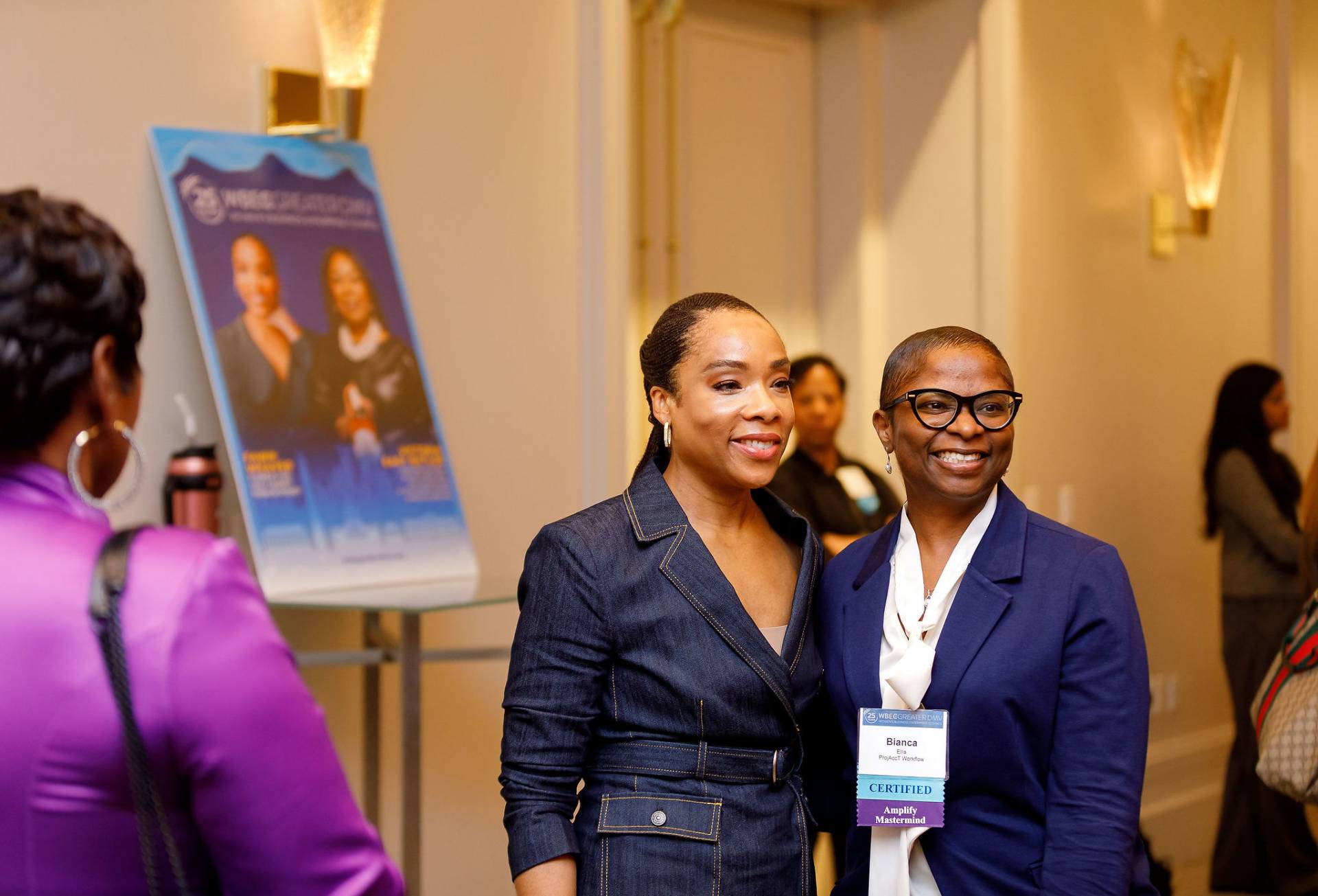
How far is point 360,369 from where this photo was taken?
3186 mm

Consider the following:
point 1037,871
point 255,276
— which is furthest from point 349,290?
point 1037,871

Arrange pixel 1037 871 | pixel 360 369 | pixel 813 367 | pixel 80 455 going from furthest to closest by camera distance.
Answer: pixel 813 367 → pixel 360 369 → pixel 1037 871 → pixel 80 455

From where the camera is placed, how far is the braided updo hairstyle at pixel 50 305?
1.08 m

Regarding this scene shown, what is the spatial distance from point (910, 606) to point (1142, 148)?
14.4 ft

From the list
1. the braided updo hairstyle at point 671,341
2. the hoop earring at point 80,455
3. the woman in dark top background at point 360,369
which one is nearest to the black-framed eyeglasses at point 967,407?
the braided updo hairstyle at point 671,341

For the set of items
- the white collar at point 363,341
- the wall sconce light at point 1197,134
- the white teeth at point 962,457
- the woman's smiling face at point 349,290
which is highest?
the wall sconce light at point 1197,134

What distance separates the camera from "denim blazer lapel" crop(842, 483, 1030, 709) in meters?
1.77

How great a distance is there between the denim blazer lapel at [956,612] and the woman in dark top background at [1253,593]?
10.7 feet

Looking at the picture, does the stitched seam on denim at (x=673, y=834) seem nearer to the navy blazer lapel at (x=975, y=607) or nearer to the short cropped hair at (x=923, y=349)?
the navy blazer lapel at (x=975, y=607)

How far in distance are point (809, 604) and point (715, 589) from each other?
160 millimetres

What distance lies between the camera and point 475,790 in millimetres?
3629

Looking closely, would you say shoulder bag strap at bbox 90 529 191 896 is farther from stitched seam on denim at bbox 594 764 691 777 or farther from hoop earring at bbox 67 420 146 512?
stitched seam on denim at bbox 594 764 691 777

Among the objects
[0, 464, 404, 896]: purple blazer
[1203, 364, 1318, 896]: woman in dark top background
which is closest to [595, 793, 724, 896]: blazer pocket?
[0, 464, 404, 896]: purple blazer

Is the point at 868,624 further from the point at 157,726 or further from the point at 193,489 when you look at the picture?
the point at 193,489
